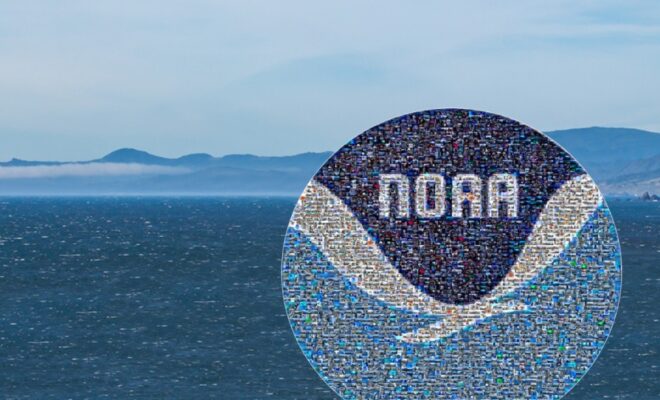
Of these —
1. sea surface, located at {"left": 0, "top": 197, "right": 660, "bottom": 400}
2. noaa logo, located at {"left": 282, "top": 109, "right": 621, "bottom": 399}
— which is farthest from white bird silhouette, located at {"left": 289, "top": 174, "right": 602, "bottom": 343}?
sea surface, located at {"left": 0, "top": 197, "right": 660, "bottom": 400}

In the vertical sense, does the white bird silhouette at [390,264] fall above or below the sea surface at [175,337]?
above

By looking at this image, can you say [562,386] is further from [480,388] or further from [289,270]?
[289,270]

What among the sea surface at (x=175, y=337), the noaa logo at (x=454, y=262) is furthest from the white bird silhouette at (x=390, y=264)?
the sea surface at (x=175, y=337)

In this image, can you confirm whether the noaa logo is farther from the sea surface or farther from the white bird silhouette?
the sea surface

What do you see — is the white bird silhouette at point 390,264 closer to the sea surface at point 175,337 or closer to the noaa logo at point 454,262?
the noaa logo at point 454,262

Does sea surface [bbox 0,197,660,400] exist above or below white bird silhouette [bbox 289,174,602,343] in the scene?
below

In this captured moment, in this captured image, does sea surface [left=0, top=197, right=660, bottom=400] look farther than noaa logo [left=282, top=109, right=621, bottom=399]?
Yes
